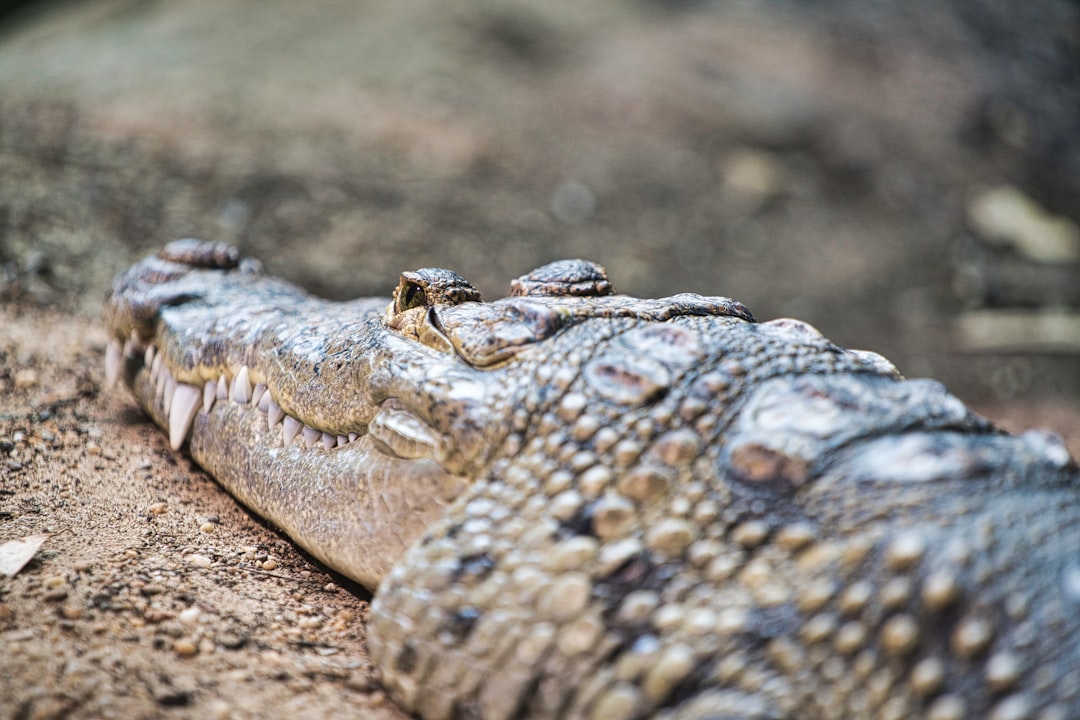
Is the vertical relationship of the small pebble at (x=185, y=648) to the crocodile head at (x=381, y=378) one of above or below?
below

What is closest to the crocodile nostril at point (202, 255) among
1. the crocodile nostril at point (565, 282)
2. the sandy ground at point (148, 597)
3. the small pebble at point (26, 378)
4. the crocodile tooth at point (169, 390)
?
the crocodile tooth at point (169, 390)

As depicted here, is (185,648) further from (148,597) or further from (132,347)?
(132,347)

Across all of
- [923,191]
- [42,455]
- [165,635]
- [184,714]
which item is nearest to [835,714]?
[184,714]

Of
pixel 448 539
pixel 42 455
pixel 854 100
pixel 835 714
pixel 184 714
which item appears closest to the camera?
pixel 835 714

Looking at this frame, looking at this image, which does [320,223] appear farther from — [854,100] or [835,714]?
[854,100]

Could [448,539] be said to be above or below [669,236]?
above

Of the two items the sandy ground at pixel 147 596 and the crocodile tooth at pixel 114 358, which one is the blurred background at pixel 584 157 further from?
the sandy ground at pixel 147 596
